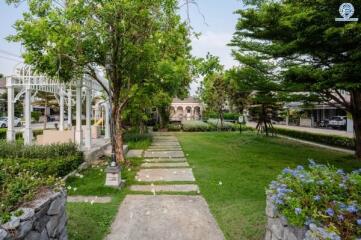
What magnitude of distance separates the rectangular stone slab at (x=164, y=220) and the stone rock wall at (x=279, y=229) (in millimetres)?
687

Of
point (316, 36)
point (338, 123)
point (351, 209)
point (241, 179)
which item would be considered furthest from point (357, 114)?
point (338, 123)

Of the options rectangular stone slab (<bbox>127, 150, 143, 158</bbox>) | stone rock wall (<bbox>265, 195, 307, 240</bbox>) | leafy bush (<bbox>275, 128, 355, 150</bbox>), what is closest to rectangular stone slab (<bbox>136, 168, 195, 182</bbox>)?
rectangular stone slab (<bbox>127, 150, 143, 158</bbox>)

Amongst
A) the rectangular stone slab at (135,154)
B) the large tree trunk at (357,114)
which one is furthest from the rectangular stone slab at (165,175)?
the large tree trunk at (357,114)

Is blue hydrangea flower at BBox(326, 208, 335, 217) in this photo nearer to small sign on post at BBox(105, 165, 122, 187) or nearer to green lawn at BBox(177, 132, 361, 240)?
green lawn at BBox(177, 132, 361, 240)

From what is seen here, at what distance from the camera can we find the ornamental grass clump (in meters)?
2.51

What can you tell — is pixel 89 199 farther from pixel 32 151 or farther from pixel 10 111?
pixel 10 111

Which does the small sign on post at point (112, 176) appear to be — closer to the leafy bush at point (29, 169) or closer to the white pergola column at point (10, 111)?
the leafy bush at point (29, 169)

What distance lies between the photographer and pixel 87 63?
7941mm

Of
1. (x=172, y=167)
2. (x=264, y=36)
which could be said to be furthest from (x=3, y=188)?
(x=264, y=36)

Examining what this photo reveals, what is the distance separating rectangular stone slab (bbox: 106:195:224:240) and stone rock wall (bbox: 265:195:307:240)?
687 millimetres

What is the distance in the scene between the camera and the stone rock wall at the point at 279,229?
280cm

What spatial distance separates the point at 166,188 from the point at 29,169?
2.70 metres

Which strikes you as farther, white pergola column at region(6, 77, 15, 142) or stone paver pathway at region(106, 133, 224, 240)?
white pergola column at region(6, 77, 15, 142)

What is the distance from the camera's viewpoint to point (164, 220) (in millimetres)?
4488
